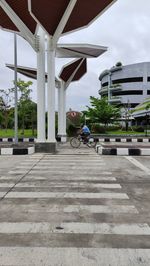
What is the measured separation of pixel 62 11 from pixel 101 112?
99.8ft

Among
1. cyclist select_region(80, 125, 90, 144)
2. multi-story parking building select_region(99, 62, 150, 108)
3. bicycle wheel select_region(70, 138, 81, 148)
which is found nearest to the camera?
cyclist select_region(80, 125, 90, 144)

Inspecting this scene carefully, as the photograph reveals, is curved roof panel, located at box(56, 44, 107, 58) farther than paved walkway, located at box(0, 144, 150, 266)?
Yes

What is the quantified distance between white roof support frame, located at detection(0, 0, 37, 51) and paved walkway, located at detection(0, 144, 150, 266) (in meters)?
9.35

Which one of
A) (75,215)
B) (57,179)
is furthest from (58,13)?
(75,215)

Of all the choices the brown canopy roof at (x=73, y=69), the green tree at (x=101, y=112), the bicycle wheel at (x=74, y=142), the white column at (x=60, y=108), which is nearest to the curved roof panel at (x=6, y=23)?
the bicycle wheel at (x=74, y=142)

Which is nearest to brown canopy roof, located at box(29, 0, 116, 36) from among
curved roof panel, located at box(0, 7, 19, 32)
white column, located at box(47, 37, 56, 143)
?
white column, located at box(47, 37, 56, 143)

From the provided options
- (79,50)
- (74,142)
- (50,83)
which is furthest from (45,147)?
(79,50)

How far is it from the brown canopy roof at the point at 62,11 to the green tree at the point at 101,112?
28.7 metres

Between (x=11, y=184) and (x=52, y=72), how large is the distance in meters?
9.98

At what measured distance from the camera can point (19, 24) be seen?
16.0 m

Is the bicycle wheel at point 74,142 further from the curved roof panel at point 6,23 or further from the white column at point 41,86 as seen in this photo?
the curved roof panel at point 6,23

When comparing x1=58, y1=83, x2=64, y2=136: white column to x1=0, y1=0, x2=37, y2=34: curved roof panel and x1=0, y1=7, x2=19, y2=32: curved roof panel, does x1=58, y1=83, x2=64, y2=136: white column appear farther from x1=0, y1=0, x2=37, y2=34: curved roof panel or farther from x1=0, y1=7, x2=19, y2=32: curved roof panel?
x1=0, y1=0, x2=37, y2=34: curved roof panel

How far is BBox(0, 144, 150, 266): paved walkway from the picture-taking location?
3756 millimetres

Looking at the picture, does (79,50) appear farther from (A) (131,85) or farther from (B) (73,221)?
(A) (131,85)
